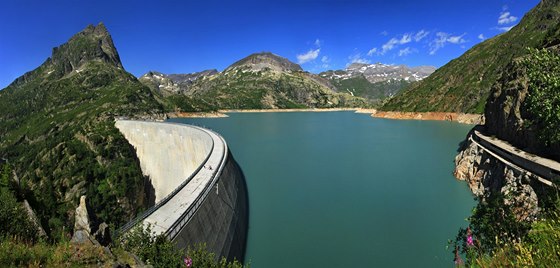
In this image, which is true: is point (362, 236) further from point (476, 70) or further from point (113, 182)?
point (476, 70)

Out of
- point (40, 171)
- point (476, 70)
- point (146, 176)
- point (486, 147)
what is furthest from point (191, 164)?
point (476, 70)

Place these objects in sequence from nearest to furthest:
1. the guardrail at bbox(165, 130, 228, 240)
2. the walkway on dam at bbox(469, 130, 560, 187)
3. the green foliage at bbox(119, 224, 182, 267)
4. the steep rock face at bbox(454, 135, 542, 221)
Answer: the green foliage at bbox(119, 224, 182, 267)
the guardrail at bbox(165, 130, 228, 240)
the walkway on dam at bbox(469, 130, 560, 187)
the steep rock face at bbox(454, 135, 542, 221)

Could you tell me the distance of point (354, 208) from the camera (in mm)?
38875

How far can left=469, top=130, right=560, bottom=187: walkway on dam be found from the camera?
2893 centimetres

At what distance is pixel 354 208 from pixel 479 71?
160 meters

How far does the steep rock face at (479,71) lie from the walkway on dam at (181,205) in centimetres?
13436

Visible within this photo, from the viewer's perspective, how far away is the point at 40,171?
95812mm

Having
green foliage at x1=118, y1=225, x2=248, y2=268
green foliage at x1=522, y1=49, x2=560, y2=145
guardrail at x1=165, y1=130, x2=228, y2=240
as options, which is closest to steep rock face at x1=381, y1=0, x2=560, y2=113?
green foliage at x1=522, y1=49, x2=560, y2=145

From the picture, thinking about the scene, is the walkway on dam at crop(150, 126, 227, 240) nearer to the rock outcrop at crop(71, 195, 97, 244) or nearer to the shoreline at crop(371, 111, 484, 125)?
the rock outcrop at crop(71, 195, 97, 244)

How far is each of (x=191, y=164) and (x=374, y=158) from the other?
112 feet

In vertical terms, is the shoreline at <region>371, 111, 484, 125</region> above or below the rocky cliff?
below

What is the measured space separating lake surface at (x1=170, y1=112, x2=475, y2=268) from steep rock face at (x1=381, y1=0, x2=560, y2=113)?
96656mm

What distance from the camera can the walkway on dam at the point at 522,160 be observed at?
28928mm

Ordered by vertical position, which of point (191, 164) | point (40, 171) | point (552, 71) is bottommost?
point (40, 171)
